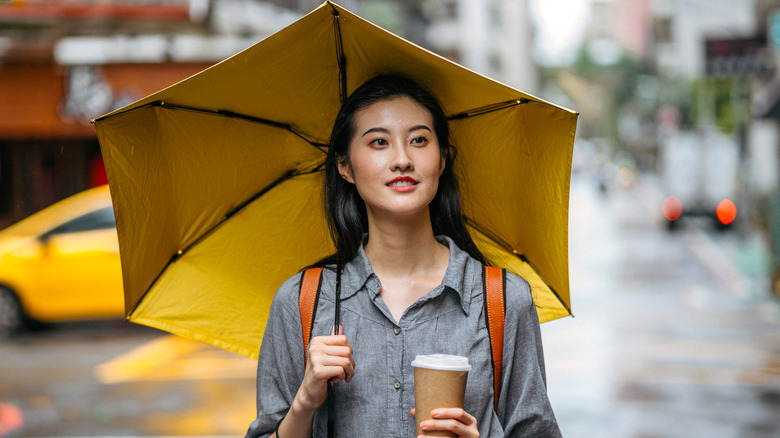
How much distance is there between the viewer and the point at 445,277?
2.20 meters

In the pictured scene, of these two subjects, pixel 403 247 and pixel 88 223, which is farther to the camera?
pixel 88 223

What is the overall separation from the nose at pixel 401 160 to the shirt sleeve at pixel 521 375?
0.37m

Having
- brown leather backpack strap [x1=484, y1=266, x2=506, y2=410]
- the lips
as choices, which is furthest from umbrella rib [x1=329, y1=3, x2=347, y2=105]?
brown leather backpack strap [x1=484, y1=266, x2=506, y2=410]

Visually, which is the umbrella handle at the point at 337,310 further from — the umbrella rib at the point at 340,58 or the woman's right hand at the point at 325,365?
the umbrella rib at the point at 340,58

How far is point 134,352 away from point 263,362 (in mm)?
8445

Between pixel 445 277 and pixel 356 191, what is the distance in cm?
40

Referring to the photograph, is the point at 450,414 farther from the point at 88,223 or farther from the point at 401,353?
the point at 88,223

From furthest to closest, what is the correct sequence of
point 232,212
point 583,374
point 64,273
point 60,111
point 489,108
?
point 60,111, point 64,273, point 583,374, point 232,212, point 489,108

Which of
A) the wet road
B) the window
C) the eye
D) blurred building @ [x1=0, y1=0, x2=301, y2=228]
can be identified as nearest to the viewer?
the eye

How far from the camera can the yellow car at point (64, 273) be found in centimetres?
1120

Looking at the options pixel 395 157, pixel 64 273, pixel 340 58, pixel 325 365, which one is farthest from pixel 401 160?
pixel 64 273

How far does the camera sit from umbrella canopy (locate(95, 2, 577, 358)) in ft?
7.67

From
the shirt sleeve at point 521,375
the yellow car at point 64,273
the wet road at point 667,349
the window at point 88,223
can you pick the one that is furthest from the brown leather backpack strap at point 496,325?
the window at point 88,223

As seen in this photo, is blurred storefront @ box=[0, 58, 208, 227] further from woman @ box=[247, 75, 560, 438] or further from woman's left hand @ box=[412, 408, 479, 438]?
woman's left hand @ box=[412, 408, 479, 438]
